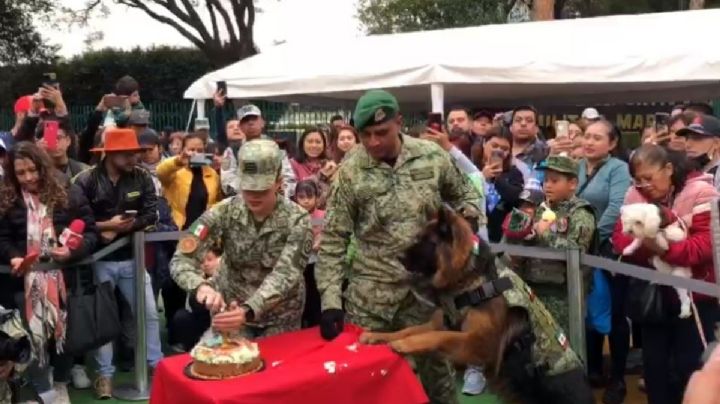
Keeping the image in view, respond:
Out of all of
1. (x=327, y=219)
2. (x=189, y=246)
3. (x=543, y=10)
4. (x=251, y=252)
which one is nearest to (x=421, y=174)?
(x=327, y=219)

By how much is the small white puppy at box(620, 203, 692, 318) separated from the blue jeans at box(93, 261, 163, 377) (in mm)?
3501

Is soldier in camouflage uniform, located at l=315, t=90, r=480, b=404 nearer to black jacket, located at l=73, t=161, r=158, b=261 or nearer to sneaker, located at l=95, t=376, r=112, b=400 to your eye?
black jacket, located at l=73, t=161, r=158, b=261

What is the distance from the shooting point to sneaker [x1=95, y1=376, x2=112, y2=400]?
6.26 meters

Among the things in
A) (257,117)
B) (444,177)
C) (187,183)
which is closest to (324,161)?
(257,117)

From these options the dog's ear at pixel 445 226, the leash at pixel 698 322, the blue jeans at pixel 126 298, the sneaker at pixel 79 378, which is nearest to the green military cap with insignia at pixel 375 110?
the dog's ear at pixel 445 226

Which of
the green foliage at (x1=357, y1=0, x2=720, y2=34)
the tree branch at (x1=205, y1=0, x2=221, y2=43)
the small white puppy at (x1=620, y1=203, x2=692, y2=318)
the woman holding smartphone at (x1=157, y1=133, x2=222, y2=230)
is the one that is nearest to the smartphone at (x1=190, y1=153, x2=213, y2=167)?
the woman holding smartphone at (x1=157, y1=133, x2=222, y2=230)

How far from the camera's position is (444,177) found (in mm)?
4355

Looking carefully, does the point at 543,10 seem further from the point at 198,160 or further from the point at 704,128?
the point at 704,128

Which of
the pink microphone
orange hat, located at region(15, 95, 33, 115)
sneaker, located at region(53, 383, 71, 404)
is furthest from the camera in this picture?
orange hat, located at region(15, 95, 33, 115)

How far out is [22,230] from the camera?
5.71m

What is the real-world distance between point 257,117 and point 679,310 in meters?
4.04

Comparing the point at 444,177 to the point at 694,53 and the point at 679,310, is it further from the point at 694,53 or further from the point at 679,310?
the point at 694,53

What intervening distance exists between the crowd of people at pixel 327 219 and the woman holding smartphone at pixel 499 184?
0.01m

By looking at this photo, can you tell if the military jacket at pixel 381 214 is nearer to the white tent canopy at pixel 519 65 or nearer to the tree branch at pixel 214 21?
the white tent canopy at pixel 519 65
